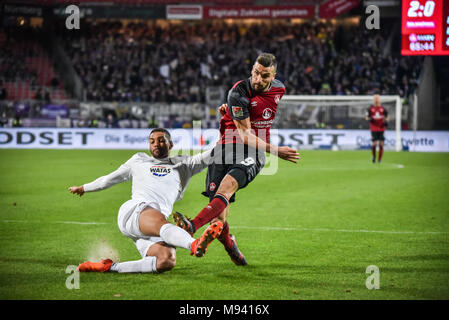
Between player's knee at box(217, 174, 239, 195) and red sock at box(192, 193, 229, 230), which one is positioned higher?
player's knee at box(217, 174, 239, 195)

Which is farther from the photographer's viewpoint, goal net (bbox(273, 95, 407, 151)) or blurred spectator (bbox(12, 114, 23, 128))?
blurred spectator (bbox(12, 114, 23, 128))

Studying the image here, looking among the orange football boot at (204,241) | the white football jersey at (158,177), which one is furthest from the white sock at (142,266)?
the orange football boot at (204,241)

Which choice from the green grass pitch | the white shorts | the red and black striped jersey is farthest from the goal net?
the white shorts

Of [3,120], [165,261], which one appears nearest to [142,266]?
[165,261]

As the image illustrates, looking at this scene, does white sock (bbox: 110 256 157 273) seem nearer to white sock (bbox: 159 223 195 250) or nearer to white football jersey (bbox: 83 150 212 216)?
white sock (bbox: 159 223 195 250)

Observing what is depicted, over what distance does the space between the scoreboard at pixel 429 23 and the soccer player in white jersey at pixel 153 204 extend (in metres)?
10.8

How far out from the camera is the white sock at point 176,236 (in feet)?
17.3

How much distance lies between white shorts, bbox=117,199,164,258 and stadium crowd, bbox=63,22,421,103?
2565cm

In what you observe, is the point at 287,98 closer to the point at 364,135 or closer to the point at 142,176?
the point at 364,135

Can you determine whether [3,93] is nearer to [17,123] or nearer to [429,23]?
[17,123]

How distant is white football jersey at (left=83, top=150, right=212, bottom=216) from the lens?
600 centimetres

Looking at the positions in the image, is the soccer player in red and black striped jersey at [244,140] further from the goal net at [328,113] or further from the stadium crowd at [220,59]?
the stadium crowd at [220,59]

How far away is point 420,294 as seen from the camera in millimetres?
5152

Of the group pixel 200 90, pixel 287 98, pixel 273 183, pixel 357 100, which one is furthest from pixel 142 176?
pixel 200 90
